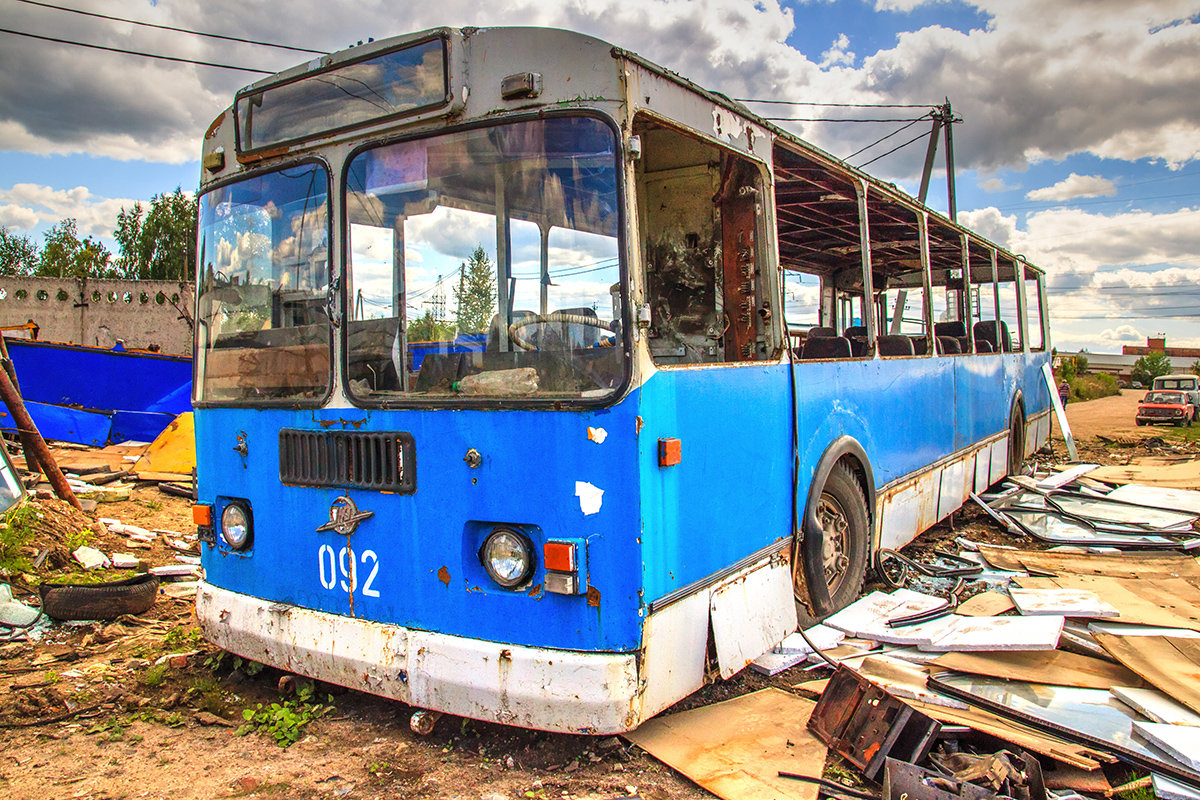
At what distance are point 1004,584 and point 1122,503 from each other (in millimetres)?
3710

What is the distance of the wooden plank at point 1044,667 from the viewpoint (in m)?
3.58

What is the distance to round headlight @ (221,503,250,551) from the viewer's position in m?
3.65

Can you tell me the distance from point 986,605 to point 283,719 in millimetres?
3698

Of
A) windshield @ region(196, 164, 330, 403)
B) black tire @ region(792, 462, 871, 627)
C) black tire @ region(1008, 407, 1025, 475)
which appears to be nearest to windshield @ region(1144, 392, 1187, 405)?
black tire @ region(1008, 407, 1025, 475)

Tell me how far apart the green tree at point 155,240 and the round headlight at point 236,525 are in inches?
1860

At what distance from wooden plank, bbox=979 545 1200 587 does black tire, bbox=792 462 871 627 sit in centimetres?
163

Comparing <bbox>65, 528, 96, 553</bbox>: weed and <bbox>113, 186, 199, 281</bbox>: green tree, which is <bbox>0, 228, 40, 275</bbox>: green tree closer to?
<bbox>113, 186, 199, 281</bbox>: green tree

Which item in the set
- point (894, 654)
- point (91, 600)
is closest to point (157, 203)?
point (91, 600)

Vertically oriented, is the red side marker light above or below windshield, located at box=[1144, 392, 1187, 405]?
above

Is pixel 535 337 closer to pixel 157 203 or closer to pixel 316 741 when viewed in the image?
pixel 316 741

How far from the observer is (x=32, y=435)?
7266 millimetres

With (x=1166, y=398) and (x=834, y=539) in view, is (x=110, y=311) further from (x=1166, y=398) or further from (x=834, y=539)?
(x=1166, y=398)

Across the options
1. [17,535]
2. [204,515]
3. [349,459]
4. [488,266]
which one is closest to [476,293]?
[488,266]

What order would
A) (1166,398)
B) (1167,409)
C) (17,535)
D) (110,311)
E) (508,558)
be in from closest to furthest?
1. (508,558)
2. (17,535)
3. (1167,409)
4. (1166,398)
5. (110,311)
